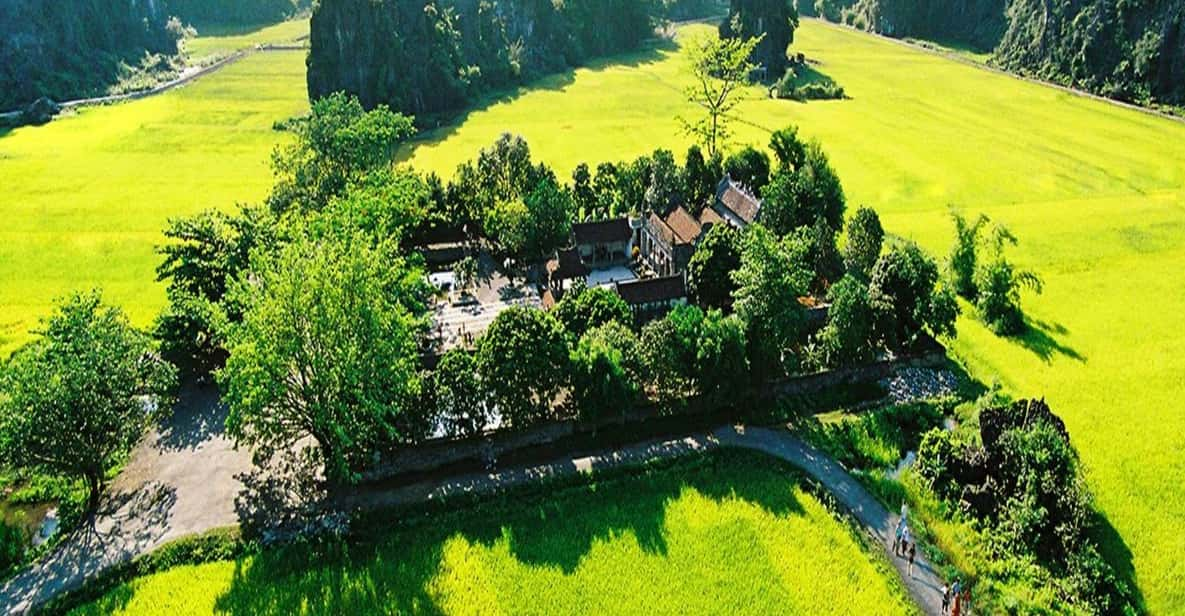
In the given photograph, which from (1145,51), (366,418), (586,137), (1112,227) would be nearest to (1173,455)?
(1112,227)

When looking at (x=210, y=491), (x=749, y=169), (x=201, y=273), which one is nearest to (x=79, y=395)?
(x=210, y=491)

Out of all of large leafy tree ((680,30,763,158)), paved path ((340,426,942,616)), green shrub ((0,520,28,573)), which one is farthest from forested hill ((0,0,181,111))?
paved path ((340,426,942,616))

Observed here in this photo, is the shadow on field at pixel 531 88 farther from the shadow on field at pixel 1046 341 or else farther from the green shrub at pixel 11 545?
the green shrub at pixel 11 545

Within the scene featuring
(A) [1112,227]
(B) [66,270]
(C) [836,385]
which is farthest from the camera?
(A) [1112,227]

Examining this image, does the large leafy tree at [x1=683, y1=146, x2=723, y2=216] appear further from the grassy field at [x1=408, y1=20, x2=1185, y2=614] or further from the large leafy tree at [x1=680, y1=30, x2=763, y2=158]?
the grassy field at [x1=408, y1=20, x2=1185, y2=614]

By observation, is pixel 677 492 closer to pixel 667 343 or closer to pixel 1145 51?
pixel 667 343

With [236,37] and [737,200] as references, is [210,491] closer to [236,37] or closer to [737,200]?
[737,200]
